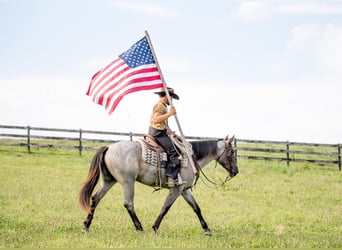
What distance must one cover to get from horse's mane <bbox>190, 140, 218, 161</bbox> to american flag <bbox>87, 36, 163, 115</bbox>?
1.53 meters

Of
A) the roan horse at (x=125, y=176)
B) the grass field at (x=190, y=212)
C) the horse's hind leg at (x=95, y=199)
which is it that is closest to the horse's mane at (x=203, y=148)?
the roan horse at (x=125, y=176)

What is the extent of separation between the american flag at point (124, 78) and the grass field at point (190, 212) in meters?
2.72

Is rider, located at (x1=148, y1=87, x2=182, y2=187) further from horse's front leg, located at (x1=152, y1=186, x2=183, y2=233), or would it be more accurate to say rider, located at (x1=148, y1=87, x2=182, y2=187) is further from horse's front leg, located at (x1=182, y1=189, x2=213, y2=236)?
horse's front leg, located at (x1=182, y1=189, x2=213, y2=236)

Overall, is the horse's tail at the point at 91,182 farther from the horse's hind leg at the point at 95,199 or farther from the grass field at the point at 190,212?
the grass field at the point at 190,212

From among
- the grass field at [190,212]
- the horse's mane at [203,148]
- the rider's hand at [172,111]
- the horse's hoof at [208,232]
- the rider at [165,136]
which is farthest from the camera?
the horse's mane at [203,148]

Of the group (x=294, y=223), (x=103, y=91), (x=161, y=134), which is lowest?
(x=294, y=223)

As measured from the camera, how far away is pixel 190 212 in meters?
15.0

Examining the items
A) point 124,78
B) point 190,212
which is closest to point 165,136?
point 124,78

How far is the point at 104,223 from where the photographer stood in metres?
12.4

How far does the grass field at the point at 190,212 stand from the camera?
10205mm

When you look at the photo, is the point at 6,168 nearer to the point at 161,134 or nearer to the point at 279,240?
the point at 161,134

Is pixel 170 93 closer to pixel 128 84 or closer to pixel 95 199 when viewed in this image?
pixel 128 84

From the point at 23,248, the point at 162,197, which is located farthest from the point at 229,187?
the point at 23,248

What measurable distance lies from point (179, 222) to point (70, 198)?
210 inches
